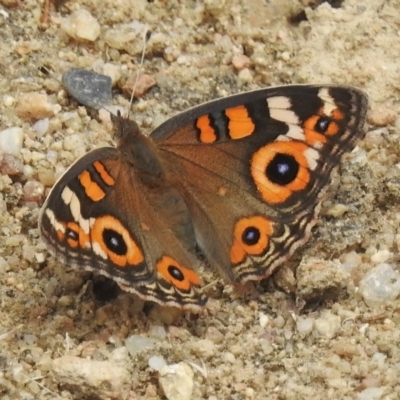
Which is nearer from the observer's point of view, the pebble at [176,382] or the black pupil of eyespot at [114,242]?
the pebble at [176,382]

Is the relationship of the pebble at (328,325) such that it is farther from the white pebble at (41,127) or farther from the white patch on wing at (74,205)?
the white pebble at (41,127)

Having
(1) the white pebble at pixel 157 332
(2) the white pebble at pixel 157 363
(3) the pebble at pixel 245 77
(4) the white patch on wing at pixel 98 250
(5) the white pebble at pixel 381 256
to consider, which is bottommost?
(2) the white pebble at pixel 157 363

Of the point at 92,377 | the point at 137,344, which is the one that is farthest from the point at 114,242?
the point at 92,377

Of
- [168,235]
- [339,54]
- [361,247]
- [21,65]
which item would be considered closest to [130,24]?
[21,65]

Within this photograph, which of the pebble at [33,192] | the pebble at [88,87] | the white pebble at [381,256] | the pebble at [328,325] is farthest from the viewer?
the pebble at [88,87]

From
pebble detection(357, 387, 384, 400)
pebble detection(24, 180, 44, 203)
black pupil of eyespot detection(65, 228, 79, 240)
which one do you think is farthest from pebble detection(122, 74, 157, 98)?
pebble detection(357, 387, 384, 400)

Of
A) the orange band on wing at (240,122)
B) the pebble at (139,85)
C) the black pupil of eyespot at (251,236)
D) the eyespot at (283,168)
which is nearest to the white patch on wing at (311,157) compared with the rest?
the eyespot at (283,168)

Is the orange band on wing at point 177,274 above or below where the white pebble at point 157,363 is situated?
above

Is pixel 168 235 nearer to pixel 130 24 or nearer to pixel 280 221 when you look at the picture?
pixel 280 221
